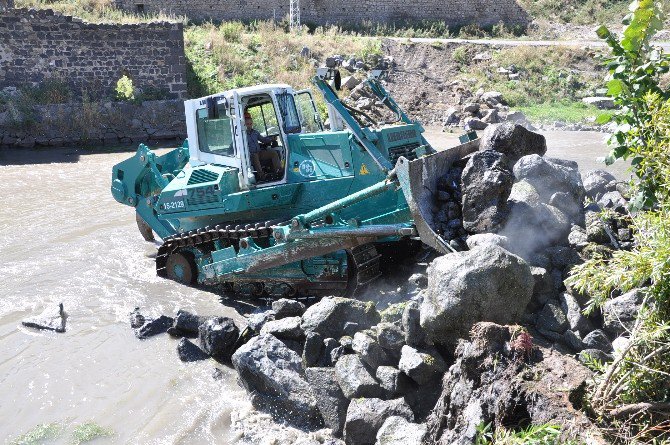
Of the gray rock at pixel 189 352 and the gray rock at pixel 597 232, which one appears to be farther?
the gray rock at pixel 189 352

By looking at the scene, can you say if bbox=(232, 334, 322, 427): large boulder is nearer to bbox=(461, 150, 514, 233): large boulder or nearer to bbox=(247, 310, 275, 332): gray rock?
bbox=(247, 310, 275, 332): gray rock

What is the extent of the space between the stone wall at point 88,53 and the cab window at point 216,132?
1436cm

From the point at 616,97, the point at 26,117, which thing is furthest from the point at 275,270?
the point at 26,117

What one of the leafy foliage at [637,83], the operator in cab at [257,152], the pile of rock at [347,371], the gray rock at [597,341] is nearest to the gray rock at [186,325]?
the pile of rock at [347,371]

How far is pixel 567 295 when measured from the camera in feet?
21.4

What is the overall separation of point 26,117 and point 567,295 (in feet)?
62.7

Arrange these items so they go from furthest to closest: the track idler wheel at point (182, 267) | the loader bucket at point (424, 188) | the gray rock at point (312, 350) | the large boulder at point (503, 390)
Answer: the track idler wheel at point (182, 267), the loader bucket at point (424, 188), the gray rock at point (312, 350), the large boulder at point (503, 390)

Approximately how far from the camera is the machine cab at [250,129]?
940 centimetres

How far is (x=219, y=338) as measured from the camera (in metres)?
7.65

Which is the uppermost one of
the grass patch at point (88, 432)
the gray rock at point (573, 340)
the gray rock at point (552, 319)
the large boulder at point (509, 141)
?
the large boulder at point (509, 141)

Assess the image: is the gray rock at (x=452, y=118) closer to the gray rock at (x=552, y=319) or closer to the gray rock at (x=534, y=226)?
the gray rock at (x=534, y=226)

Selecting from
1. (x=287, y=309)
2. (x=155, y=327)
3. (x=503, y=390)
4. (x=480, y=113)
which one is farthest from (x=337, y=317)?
(x=480, y=113)

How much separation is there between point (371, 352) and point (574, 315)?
1.82 m

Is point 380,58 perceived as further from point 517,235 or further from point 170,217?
point 517,235
